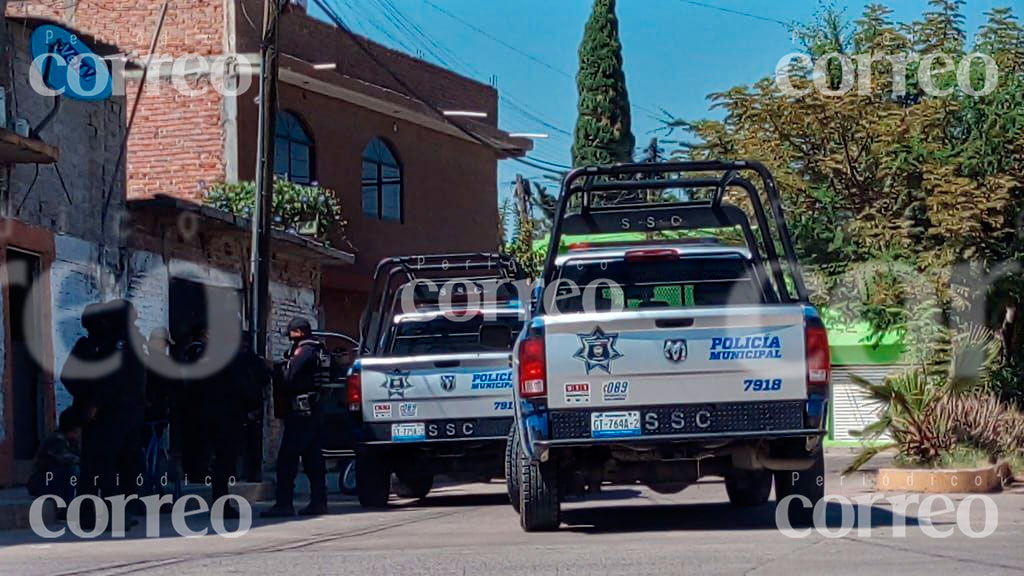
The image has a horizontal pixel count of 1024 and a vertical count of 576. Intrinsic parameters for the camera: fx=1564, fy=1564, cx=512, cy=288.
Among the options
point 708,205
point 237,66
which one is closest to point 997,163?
point 708,205

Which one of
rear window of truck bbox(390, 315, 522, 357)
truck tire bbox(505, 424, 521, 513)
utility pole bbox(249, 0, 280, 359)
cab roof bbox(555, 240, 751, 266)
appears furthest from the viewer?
utility pole bbox(249, 0, 280, 359)

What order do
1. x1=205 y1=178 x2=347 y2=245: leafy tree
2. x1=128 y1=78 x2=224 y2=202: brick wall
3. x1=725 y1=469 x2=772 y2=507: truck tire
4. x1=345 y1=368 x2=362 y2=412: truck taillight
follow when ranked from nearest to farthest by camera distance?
x1=725 y1=469 x2=772 y2=507: truck tire
x1=345 y1=368 x2=362 y2=412: truck taillight
x1=205 y1=178 x2=347 y2=245: leafy tree
x1=128 y1=78 x2=224 y2=202: brick wall

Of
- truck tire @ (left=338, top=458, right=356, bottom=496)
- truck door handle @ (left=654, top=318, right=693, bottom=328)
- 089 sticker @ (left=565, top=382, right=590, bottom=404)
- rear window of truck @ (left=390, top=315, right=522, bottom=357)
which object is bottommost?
truck tire @ (left=338, top=458, right=356, bottom=496)

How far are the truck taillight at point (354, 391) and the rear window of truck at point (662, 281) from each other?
3340 mm

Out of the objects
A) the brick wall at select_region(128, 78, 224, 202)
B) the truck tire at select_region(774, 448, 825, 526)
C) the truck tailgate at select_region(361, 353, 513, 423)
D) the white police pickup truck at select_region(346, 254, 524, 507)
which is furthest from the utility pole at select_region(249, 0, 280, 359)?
the truck tire at select_region(774, 448, 825, 526)

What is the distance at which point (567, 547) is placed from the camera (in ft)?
31.3

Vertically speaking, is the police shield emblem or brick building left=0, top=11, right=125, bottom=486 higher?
brick building left=0, top=11, right=125, bottom=486

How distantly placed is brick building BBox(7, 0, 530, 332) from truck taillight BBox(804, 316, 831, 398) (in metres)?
13.2

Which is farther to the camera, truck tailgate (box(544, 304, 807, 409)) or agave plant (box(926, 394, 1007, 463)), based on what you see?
agave plant (box(926, 394, 1007, 463))

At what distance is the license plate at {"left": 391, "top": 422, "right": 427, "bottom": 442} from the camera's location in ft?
45.8

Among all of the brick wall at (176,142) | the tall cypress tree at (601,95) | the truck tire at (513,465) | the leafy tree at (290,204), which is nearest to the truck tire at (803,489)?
the truck tire at (513,465)

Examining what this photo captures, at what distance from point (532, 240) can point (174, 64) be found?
12.6 metres

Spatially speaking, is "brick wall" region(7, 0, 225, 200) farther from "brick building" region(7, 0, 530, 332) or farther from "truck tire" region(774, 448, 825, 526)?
"truck tire" region(774, 448, 825, 526)

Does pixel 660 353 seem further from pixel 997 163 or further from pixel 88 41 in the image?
pixel 88 41
